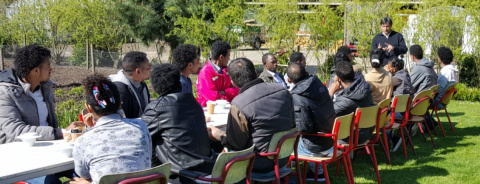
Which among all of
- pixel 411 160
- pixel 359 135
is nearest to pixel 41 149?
pixel 359 135

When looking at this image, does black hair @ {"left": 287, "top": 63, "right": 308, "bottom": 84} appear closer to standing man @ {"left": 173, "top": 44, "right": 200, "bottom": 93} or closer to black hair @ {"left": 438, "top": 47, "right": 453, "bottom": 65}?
standing man @ {"left": 173, "top": 44, "right": 200, "bottom": 93}

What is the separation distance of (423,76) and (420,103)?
1.15 meters

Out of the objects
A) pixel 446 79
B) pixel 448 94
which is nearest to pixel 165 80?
pixel 448 94

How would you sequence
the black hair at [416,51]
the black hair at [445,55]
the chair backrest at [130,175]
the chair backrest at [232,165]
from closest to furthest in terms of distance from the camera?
1. the chair backrest at [130,175]
2. the chair backrest at [232,165]
3. the black hair at [416,51]
4. the black hair at [445,55]

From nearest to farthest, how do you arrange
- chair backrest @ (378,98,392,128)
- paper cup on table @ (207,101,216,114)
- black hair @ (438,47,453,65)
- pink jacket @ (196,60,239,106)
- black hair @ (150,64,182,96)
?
black hair @ (150,64,182,96) → paper cup on table @ (207,101,216,114) → chair backrest @ (378,98,392,128) → pink jacket @ (196,60,239,106) → black hair @ (438,47,453,65)

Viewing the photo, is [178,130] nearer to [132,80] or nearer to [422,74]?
[132,80]

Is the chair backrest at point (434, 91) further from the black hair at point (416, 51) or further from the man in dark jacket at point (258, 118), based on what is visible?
the man in dark jacket at point (258, 118)

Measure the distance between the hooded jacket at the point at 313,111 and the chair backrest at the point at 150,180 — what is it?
7.01ft

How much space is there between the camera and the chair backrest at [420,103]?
6891 mm

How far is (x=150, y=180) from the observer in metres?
3.02

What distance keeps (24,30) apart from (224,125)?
569 inches

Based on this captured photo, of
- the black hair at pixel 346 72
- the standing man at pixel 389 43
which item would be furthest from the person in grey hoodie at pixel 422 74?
the black hair at pixel 346 72

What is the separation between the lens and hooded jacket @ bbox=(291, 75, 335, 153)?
498cm

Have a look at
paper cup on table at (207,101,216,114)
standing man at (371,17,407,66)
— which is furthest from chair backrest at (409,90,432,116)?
paper cup on table at (207,101,216,114)
